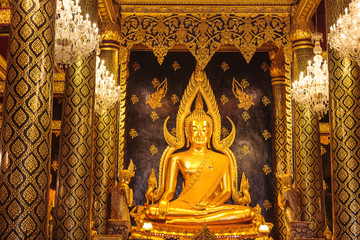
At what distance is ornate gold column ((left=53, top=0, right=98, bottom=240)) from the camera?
6129 millimetres

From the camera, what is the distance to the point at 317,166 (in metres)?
8.52

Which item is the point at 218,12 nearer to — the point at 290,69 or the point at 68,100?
the point at 290,69

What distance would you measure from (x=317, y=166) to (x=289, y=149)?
4.89 feet

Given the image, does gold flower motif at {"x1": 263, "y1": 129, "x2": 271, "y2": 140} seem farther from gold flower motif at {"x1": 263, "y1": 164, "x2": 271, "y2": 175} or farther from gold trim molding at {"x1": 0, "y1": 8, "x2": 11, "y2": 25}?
gold trim molding at {"x1": 0, "y1": 8, "x2": 11, "y2": 25}

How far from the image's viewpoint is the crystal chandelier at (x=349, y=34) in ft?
17.8

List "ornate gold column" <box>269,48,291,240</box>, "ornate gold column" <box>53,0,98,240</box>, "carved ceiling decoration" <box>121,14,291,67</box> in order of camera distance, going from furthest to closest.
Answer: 1. "ornate gold column" <box>269,48,291,240</box>
2. "carved ceiling decoration" <box>121,14,291,67</box>
3. "ornate gold column" <box>53,0,98,240</box>

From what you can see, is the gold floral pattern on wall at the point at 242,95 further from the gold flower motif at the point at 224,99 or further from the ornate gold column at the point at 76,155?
the ornate gold column at the point at 76,155

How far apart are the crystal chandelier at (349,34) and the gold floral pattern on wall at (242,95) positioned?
5.27 meters

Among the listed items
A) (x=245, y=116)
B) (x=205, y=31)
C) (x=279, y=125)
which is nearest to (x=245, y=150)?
(x=245, y=116)

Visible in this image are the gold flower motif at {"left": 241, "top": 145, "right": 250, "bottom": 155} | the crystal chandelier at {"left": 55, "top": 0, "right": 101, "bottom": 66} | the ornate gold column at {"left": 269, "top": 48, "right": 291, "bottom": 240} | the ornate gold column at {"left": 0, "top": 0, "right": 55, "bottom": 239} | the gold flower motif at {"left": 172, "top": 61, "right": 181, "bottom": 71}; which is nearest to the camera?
the ornate gold column at {"left": 0, "top": 0, "right": 55, "bottom": 239}

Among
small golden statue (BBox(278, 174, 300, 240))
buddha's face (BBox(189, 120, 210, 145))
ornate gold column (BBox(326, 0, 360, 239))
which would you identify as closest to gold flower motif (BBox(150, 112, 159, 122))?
buddha's face (BBox(189, 120, 210, 145))

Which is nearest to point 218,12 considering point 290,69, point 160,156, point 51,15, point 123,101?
point 290,69

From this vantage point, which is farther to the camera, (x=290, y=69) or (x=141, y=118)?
(x=141, y=118)

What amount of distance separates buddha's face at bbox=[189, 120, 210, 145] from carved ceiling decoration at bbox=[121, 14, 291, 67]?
2.09m
